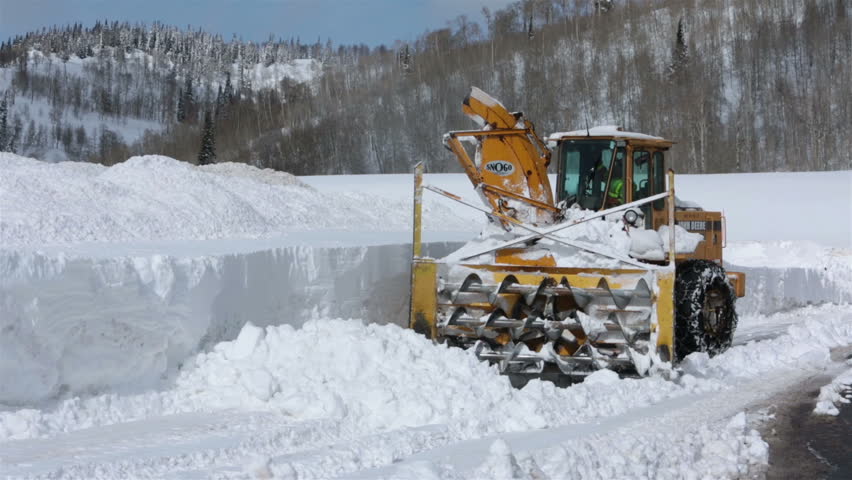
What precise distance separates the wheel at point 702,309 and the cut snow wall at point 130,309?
3.50 meters

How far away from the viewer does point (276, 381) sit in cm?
641

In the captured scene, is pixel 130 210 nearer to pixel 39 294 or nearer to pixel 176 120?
pixel 39 294

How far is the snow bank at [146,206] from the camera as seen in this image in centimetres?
916

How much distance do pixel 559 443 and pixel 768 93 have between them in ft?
183

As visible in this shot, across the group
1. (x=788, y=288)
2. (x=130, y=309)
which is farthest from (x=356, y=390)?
(x=788, y=288)

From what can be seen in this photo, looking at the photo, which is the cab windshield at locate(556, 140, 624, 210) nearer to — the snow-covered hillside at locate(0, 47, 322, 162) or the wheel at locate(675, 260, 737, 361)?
the wheel at locate(675, 260, 737, 361)

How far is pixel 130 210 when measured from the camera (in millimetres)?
10539

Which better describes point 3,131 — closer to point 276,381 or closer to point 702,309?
point 702,309

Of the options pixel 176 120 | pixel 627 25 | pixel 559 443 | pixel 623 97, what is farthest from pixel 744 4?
pixel 176 120

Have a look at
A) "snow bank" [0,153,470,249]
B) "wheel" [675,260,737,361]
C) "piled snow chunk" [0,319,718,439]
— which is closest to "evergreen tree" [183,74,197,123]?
"snow bank" [0,153,470,249]

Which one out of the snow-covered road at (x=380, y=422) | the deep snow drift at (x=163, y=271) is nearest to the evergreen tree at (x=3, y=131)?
the deep snow drift at (x=163, y=271)

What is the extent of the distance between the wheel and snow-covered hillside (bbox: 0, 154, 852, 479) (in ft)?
1.01

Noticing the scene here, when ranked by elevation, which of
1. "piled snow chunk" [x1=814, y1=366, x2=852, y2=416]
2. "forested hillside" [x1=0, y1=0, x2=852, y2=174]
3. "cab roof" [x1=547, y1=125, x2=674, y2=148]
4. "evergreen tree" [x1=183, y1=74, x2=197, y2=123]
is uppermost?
"evergreen tree" [x1=183, y1=74, x2=197, y2=123]

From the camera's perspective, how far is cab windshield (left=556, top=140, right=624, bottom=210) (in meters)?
8.81
